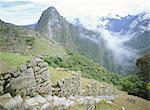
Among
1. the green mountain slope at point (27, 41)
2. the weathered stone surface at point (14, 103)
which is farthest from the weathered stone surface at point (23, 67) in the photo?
the green mountain slope at point (27, 41)

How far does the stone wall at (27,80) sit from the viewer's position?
12.9 meters

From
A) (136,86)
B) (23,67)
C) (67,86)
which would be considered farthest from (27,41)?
(23,67)

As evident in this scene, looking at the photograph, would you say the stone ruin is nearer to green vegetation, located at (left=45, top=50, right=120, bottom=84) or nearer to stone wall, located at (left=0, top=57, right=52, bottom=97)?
stone wall, located at (left=0, top=57, right=52, bottom=97)

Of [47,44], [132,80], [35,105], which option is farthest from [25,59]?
[47,44]

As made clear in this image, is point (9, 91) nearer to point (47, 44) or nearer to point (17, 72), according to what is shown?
point (17, 72)

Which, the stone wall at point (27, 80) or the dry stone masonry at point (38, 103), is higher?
the stone wall at point (27, 80)

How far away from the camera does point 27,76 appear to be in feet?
44.2

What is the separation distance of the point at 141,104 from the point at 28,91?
845cm

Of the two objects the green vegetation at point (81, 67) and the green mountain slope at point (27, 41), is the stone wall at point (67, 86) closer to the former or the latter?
the green vegetation at point (81, 67)

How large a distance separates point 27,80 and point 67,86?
5175 mm

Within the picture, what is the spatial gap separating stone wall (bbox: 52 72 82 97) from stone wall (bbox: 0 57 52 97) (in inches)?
63.7

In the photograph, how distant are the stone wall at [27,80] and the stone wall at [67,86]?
1.62 m

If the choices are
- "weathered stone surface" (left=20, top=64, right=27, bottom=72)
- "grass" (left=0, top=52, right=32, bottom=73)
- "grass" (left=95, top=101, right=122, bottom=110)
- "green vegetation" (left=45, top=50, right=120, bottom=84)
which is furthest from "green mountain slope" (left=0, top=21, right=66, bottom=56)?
"weathered stone surface" (left=20, top=64, right=27, bottom=72)

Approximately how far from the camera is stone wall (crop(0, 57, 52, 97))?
12.9 meters
